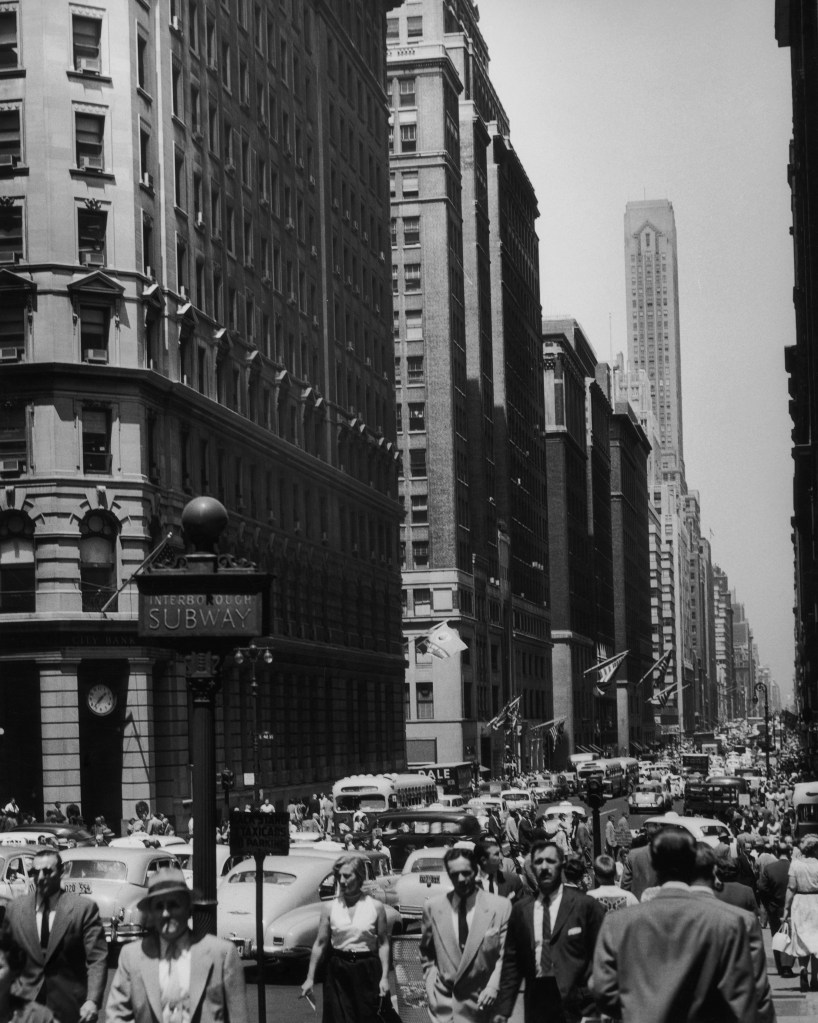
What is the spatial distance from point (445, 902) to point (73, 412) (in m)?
47.7

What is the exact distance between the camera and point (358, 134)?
9788 cm

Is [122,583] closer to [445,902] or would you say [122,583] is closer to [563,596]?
[445,902]

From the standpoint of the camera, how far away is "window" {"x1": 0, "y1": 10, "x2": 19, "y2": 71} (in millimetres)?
60656

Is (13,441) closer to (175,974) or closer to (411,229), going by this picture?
(175,974)

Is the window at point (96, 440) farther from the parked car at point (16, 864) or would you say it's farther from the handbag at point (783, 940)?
the handbag at point (783, 940)

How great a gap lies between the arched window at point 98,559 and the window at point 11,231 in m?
8.60

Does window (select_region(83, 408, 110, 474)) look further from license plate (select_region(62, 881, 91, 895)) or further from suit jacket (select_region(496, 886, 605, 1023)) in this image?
suit jacket (select_region(496, 886, 605, 1023))

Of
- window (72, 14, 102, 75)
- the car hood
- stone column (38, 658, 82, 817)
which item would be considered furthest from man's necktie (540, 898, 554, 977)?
window (72, 14, 102, 75)

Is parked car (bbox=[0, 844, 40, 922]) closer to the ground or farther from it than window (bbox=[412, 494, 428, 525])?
closer to the ground

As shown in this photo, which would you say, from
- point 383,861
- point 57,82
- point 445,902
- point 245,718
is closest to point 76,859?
point 383,861

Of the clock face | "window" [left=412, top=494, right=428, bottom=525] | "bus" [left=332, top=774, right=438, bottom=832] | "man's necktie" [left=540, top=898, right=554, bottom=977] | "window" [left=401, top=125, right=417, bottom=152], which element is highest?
"window" [left=401, top=125, right=417, bottom=152]

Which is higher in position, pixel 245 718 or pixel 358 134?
pixel 358 134

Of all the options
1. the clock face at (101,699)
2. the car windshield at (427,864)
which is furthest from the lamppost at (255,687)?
the car windshield at (427,864)

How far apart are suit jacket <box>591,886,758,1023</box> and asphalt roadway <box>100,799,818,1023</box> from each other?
304 inches
